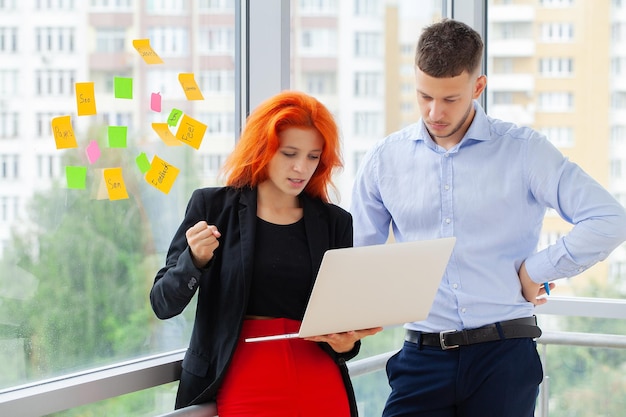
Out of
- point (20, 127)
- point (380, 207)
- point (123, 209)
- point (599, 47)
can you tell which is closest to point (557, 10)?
point (599, 47)

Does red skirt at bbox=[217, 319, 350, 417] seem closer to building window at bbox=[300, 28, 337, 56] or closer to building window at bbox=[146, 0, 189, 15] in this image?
building window at bbox=[146, 0, 189, 15]

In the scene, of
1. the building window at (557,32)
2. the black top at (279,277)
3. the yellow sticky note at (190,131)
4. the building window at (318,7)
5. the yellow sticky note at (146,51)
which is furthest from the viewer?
the building window at (557,32)

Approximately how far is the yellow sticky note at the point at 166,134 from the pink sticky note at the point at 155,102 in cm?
4

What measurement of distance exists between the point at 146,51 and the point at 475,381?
1209 millimetres

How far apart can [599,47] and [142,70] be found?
1.87 meters

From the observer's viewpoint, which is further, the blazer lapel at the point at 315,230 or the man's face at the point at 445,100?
the man's face at the point at 445,100

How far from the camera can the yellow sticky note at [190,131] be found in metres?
2.22

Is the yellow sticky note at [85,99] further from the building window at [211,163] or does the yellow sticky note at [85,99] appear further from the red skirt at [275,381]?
the red skirt at [275,381]

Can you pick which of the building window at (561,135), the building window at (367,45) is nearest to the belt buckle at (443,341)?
the building window at (367,45)

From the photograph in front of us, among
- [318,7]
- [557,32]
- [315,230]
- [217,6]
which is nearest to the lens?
[315,230]

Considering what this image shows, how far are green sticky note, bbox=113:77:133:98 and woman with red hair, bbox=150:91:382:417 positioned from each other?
13.4 inches

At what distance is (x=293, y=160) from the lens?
1.89 metres

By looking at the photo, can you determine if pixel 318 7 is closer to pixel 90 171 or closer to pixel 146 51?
pixel 146 51

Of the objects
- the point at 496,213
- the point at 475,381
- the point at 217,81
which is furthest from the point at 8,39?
the point at 475,381
